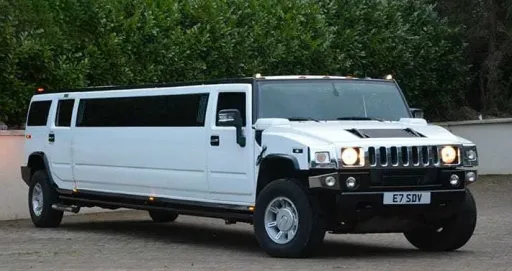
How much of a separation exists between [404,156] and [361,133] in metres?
0.52

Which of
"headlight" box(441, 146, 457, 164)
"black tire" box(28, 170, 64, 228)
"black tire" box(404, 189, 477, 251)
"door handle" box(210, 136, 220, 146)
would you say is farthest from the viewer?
"black tire" box(28, 170, 64, 228)

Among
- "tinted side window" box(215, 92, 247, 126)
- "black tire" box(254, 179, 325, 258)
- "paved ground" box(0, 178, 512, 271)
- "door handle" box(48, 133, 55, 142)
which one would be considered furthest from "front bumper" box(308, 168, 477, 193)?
"door handle" box(48, 133, 55, 142)

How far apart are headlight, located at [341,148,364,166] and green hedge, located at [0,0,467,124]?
25.6 feet

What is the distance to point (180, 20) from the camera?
66.5ft

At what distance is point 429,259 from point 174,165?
11.1ft

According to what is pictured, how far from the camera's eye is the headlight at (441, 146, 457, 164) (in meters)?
11.9

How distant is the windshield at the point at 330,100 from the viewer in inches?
498

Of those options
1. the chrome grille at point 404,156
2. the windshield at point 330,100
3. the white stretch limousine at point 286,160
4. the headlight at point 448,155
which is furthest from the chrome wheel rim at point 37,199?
the headlight at point 448,155

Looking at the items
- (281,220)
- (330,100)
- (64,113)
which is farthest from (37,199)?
(281,220)

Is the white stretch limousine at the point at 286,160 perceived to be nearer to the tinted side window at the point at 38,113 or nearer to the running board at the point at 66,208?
the running board at the point at 66,208

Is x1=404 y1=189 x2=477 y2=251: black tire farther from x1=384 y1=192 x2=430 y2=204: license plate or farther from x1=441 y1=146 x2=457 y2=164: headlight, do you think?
x1=384 y1=192 x2=430 y2=204: license plate

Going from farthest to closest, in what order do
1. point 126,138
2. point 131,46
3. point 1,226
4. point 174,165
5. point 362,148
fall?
point 131,46 < point 1,226 < point 126,138 < point 174,165 < point 362,148

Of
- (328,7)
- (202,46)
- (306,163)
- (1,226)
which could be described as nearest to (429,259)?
(306,163)

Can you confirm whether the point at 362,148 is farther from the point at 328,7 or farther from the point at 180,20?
the point at 328,7
